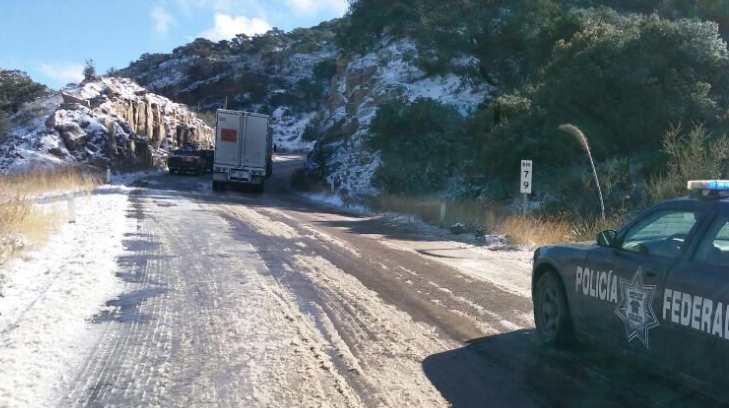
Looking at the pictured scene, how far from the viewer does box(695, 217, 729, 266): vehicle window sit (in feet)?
14.7

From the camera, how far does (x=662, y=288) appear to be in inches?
184

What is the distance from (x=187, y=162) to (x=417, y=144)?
18.6 meters

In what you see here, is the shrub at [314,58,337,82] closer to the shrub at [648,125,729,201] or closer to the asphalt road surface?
the shrub at [648,125,729,201]

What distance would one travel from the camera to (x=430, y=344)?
6.34 metres

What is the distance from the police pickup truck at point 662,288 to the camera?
426cm

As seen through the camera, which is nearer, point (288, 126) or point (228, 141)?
point (228, 141)

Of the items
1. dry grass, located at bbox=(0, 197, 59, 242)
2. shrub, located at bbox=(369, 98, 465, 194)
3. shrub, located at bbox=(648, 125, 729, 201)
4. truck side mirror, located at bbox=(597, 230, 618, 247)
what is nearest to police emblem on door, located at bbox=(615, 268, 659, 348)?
truck side mirror, located at bbox=(597, 230, 618, 247)

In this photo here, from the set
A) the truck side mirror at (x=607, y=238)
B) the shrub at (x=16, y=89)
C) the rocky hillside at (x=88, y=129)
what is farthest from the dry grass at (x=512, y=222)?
the shrub at (x=16, y=89)

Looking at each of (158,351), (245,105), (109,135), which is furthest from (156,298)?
(245,105)

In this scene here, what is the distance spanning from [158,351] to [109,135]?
109ft

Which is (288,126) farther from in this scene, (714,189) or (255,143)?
(714,189)

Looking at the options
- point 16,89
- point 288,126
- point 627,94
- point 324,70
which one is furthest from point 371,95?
point 288,126

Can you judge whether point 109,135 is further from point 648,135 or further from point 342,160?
point 648,135

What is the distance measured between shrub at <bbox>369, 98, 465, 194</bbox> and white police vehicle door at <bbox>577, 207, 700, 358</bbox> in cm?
2031
